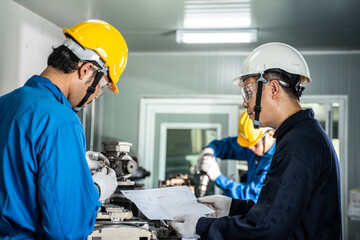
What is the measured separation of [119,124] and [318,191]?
446 cm

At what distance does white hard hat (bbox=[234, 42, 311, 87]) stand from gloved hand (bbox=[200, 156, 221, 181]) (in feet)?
6.25

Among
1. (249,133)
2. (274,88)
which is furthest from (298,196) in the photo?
(249,133)

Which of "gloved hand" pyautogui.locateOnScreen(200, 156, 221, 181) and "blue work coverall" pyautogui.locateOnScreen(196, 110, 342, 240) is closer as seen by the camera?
"blue work coverall" pyautogui.locateOnScreen(196, 110, 342, 240)

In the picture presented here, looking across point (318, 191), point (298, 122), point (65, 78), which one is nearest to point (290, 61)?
point (298, 122)

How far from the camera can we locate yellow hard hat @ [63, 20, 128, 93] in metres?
2.09

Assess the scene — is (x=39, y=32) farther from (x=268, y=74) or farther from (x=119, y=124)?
(x=268, y=74)

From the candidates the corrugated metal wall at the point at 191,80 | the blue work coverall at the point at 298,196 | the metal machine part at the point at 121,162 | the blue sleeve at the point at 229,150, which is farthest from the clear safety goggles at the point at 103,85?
the corrugated metal wall at the point at 191,80

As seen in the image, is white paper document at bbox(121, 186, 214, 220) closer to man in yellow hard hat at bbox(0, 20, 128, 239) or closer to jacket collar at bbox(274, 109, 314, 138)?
man in yellow hard hat at bbox(0, 20, 128, 239)

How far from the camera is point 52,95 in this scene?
1.77 m

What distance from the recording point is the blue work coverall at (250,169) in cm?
371

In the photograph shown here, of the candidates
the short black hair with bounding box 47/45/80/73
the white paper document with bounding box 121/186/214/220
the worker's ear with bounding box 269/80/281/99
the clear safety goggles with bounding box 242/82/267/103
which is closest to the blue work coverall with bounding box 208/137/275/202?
the white paper document with bounding box 121/186/214/220

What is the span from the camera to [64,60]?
76.0 inches

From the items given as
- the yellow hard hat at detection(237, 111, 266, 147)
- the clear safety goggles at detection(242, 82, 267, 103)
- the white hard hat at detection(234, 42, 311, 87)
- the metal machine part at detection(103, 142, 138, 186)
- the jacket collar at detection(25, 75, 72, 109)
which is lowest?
the metal machine part at detection(103, 142, 138, 186)

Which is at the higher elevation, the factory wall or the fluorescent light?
the fluorescent light
